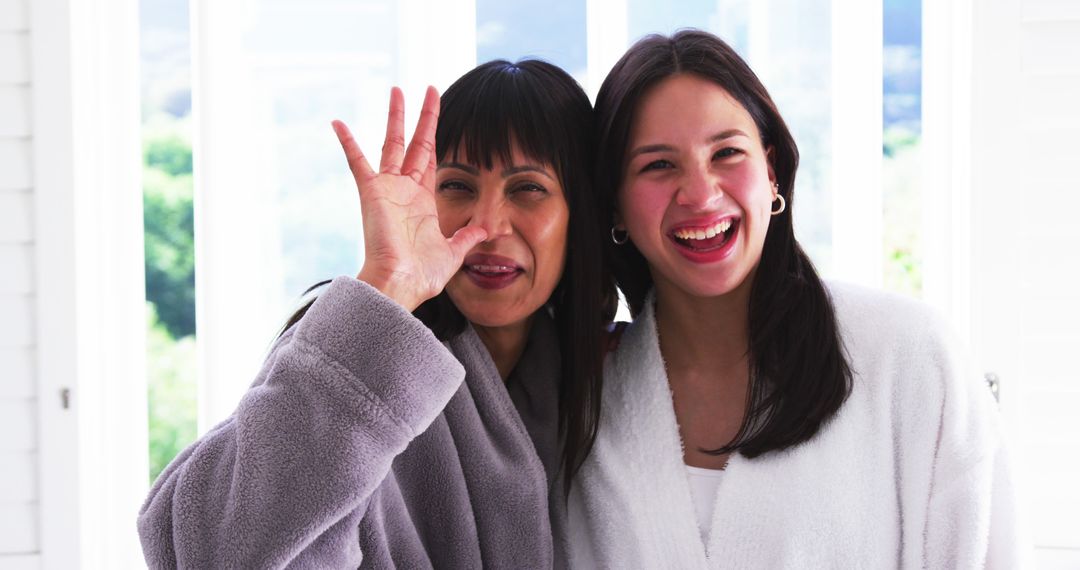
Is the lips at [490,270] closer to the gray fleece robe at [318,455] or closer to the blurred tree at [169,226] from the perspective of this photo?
the gray fleece robe at [318,455]

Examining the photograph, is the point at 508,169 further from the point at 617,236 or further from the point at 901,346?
the point at 901,346

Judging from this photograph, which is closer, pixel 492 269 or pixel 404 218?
pixel 404 218

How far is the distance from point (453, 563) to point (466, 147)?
482 mm

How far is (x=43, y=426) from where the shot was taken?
1978 millimetres

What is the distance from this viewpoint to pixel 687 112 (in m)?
1.23

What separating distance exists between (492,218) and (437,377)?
0.84ft

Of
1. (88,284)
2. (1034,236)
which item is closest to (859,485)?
(1034,236)

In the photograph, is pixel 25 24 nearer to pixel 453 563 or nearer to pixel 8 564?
pixel 8 564

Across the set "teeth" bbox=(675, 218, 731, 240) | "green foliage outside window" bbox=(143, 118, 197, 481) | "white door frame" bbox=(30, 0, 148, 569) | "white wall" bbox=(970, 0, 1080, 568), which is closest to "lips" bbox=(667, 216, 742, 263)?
"teeth" bbox=(675, 218, 731, 240)

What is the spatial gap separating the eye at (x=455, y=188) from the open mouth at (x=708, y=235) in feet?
0.85

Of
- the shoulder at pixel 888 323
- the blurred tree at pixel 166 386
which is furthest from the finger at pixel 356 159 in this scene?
the blurred tree at pixel 166 386

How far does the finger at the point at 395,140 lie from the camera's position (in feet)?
3.50

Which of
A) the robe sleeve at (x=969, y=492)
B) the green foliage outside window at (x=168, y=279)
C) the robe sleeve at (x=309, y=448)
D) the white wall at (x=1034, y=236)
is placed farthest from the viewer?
the green foliage outside window at (x=168, y=279)

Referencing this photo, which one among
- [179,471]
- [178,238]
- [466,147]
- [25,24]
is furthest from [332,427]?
[178,238]
